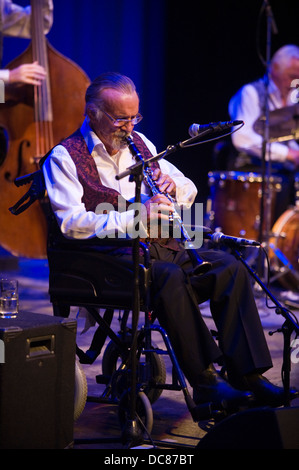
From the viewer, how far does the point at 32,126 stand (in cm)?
441

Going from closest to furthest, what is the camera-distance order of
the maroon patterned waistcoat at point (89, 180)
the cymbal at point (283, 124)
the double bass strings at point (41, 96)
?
the maroon patterned waistcoat at point (89, 180) → the double bass strings at point (41, 96) → the cymbal at point (283, 124)

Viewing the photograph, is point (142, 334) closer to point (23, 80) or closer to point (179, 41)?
point (23, 80)

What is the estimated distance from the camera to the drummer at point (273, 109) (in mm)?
5449

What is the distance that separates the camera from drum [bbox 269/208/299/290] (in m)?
5.39

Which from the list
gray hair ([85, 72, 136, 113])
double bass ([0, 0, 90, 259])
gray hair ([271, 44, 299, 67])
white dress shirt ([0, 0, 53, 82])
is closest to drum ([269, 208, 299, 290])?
gray hair ([271, 44, 299, 67])

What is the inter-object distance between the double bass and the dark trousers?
6.50 feet

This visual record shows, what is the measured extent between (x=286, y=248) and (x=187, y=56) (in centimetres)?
252

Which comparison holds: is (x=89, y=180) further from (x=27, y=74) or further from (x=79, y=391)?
(x=27, y=74)

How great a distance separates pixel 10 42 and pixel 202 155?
7.49 feet

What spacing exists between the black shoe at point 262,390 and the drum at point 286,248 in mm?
2974
